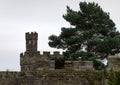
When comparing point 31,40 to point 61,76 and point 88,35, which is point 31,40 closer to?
point 88,35

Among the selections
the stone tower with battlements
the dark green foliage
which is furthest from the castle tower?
the dark green foliage

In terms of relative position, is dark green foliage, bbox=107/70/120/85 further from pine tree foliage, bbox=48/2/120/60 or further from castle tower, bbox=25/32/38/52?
castle tower, bbox=25/32/38/52

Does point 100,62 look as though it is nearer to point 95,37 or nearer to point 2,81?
point 95,37

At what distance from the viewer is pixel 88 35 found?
60406mm

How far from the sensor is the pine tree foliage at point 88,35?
58.9 metres

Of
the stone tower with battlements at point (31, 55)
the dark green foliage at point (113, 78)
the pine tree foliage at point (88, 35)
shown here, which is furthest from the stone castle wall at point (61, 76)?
the pine tree foliage at point (88, 35)

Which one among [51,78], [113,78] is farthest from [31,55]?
[113,78]

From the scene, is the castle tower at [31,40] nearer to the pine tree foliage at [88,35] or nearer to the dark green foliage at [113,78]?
the pine tree foliage at [88,35]

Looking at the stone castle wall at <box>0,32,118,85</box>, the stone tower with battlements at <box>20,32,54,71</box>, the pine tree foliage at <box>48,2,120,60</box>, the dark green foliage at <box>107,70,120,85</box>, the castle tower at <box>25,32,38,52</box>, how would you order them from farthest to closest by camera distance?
1. the castle tower at <box>25,32,38,52</box>
2. the pine tree foliage at <box>48,2,120,60</box>
3. the stone tower with battlements at <box>20,32,54,71</box>
4. the stone castle wall at <box>0,32,118,85</box>
5. the dark green foliage at <box>107,70,120,85</box>

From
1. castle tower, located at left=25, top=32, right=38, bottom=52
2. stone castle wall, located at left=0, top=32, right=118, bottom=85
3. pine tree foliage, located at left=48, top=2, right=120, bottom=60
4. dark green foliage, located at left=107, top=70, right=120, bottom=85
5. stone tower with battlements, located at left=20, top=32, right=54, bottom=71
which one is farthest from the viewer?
castle tower, located at left=25, top=32, right=38, bottom=52

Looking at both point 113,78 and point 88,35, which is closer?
point 113,78

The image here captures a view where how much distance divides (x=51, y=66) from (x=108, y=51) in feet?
58.1

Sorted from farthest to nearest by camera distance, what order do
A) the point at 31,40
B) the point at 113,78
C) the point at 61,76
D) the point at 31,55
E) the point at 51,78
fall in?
the point at 31,40 < the point at 31,55 < the point at 51,78 < the point at 61,76 < the point at 113,78

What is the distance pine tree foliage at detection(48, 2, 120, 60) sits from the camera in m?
58.9
